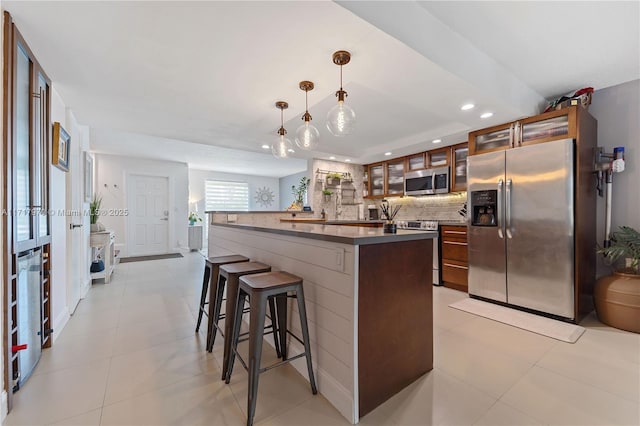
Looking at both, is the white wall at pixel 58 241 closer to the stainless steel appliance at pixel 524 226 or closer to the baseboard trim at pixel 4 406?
the baseboard trim at pixel 4 406

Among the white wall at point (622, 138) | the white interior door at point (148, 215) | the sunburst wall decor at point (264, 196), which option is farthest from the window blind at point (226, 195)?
the white wall at point (622, 138)

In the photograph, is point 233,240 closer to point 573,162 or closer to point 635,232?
point 573,162

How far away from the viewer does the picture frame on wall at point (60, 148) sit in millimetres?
2252

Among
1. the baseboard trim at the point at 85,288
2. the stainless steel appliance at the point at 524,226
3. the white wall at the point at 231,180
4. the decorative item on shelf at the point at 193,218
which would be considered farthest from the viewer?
the white wall at the point at 231,180

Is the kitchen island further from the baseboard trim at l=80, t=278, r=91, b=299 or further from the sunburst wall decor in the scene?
the sunburst wall decor

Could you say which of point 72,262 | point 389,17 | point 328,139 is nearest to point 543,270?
point 389,17

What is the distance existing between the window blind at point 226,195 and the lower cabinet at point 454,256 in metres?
7.11

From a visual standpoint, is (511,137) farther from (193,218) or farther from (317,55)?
(193,218)

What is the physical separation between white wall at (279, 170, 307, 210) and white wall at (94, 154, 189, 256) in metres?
3.59

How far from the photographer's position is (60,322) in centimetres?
243

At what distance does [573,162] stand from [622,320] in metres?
1.49

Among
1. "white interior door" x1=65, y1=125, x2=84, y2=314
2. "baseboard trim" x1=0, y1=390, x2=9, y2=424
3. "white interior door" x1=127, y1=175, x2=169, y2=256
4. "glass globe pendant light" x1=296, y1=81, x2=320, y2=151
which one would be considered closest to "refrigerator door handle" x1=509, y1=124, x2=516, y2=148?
"glass globe pendant light" x1=296, y1=81, x2=320, y2=151

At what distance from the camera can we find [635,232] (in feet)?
8.21

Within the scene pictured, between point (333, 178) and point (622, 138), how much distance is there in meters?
3.84
